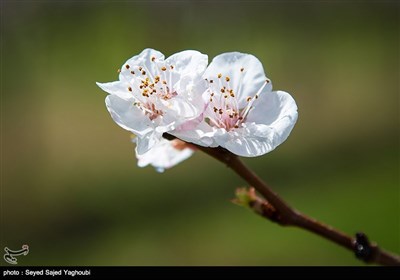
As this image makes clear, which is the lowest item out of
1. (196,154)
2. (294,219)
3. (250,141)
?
(294,219)

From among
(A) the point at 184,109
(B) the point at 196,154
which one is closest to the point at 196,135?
(A) the point at 184,109

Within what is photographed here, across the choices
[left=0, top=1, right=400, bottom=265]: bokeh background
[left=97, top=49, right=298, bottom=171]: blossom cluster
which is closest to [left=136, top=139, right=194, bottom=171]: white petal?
[left=97, top=49, right=298, bottom=171]: blossom cluster

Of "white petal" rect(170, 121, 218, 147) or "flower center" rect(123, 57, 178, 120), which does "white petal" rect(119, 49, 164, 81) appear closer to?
"flower center" rect(123, 57, 178, 120)

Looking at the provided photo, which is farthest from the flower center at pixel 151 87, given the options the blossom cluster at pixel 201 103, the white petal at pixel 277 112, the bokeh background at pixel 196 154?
the bokeh background at pixel 196 154

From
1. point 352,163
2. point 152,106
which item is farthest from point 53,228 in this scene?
point 152,106

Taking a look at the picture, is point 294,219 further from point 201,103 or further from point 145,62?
point 145,62
